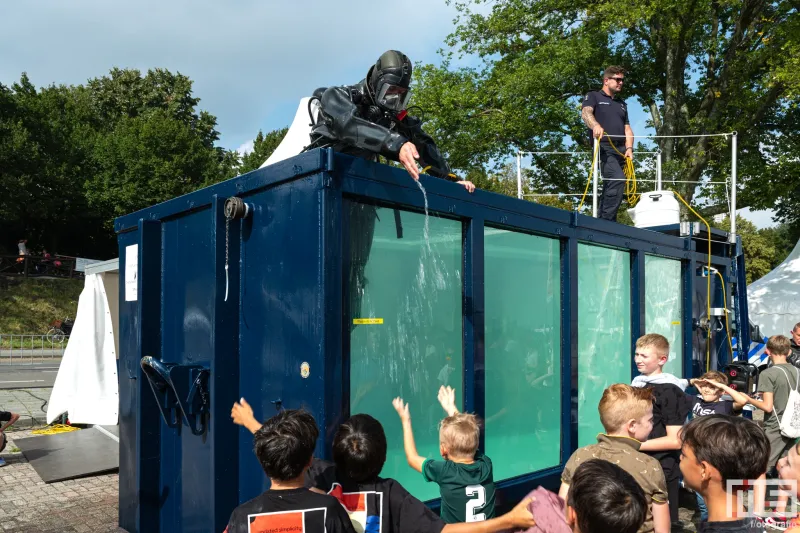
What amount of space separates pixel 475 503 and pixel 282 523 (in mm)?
961

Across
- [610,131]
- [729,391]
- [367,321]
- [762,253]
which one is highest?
[762,253]

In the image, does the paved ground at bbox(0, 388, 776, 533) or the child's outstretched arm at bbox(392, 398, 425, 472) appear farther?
the paved ground at bbox(0, 388, 776, 533)

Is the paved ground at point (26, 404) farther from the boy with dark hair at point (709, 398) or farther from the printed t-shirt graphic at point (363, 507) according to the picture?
the boy with dark hair at point (709, 398)

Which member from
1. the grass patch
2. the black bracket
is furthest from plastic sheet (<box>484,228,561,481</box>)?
the grass patch

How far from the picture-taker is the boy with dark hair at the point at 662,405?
4.04 metres

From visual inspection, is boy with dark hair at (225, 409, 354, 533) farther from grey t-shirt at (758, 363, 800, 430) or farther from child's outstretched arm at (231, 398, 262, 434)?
grey t-shirt at (758, 363, 800, 430)

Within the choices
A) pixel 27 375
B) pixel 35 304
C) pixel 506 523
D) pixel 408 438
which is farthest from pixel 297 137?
pixel 35 304

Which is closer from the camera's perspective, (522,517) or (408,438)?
(522,517)

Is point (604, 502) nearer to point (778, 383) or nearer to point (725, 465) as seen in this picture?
point (725, 465)

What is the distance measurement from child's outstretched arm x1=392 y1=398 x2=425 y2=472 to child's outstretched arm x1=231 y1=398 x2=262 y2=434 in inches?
27.2

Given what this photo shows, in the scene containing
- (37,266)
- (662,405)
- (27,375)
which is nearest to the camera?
(662,405)

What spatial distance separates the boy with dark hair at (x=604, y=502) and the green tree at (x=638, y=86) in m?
Answer: 16.0

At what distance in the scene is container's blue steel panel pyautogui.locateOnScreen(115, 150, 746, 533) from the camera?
3080 millimetres

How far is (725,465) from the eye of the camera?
2248 millimetres
